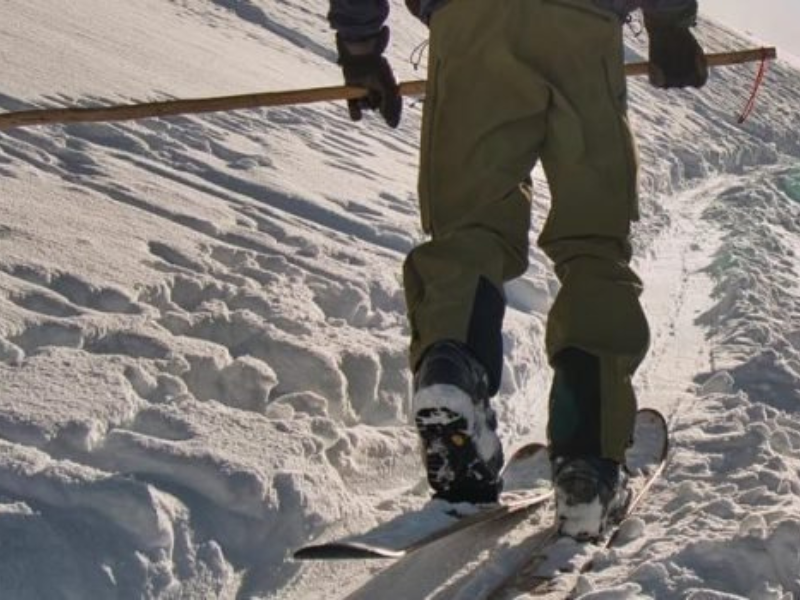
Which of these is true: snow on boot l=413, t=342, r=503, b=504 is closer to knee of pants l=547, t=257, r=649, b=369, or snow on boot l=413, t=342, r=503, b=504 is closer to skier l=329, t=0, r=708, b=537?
skier l=329, t=0, r=708, b=537

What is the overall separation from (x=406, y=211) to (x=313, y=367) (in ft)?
8.42

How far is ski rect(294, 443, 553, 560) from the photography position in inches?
97.0

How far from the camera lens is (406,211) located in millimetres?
6324

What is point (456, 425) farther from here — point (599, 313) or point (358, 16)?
point (358, 16)

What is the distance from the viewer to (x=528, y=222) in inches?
125

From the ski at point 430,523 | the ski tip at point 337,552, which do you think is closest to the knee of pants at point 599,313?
the ski at point 430,523

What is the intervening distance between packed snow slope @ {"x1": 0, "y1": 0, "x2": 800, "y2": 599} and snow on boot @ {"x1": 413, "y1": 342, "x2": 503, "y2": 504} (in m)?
0.16

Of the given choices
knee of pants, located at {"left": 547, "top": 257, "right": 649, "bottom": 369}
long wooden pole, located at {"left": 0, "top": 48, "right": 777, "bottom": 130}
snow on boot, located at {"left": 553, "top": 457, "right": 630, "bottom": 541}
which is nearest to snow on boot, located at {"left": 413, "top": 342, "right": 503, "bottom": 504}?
snow on boot, located at {"left": 553, "top": 457, "right": 630, "bottom": 541}

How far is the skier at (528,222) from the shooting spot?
9.30 feet

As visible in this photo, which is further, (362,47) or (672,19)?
(362,47)

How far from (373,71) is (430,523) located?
1.45 metres

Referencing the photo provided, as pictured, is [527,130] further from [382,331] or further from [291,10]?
[291,10]

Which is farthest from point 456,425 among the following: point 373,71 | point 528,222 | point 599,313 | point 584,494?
point 373,71

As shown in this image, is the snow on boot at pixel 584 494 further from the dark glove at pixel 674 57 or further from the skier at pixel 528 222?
the dark glove at pixel 674 57
